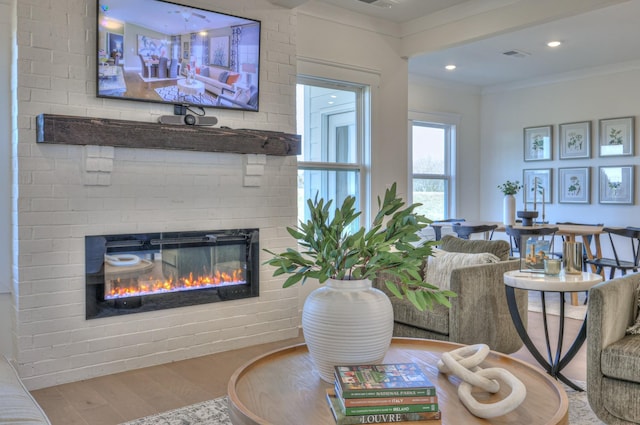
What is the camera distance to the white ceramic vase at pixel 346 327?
166cm

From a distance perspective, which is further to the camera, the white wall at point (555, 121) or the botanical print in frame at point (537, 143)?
the botanical print in frame at point (537, 143)

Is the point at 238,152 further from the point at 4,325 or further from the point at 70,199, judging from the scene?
the point at 4,325

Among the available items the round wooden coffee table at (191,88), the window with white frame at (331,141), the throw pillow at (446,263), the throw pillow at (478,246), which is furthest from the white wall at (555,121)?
the round wooden coffee table at (191,88)

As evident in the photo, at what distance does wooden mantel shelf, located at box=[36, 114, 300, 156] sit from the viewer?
295 cm

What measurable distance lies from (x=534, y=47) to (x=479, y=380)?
16.1 ft

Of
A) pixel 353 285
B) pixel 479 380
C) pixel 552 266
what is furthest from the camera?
pixel 552 266

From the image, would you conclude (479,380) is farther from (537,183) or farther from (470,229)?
(537,183)

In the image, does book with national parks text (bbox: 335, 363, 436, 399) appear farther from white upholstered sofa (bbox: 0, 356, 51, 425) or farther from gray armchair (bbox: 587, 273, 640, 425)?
gray armchair (bbox: 587, 273, 640, 425)

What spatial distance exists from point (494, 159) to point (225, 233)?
5.10 metres

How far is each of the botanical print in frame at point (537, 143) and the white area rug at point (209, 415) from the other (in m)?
4.92

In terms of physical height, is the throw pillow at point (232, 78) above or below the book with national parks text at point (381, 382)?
above

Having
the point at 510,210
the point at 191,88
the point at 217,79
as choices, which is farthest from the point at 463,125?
the point at 191,88

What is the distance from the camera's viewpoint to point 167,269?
138 inches

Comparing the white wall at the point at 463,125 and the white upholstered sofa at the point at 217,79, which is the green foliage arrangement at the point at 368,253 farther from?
the white wall at the point at 463,125
